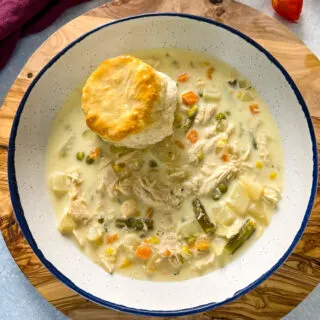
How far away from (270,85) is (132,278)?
6.17ft

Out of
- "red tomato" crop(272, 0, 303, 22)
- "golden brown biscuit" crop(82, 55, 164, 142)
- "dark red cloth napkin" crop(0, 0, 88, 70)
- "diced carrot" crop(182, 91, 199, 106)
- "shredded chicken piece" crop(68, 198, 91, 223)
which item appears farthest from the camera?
"dark red cloth napkin" crop(0, 0, 88, 70)

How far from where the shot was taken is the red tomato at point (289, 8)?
4.60m

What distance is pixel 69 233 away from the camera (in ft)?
14.3

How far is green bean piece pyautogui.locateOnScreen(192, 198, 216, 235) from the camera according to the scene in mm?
4168

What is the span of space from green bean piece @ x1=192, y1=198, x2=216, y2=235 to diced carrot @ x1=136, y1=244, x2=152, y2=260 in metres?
0.45

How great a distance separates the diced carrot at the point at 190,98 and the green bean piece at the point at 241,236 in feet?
3.41

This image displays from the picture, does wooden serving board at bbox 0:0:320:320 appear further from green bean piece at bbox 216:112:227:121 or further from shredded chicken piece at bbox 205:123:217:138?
shredded chicken piece at bbox 205:123:217:138

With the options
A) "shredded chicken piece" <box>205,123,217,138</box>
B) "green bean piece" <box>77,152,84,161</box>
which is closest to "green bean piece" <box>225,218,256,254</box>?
"shredded chicken piece" <box>205,123,217,138</box>

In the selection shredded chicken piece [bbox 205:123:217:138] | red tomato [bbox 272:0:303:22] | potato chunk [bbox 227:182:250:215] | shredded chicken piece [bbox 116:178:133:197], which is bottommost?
shredded chicken piece [bbox 116:178:133:197]

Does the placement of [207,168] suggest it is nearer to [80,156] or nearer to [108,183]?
[108,183]

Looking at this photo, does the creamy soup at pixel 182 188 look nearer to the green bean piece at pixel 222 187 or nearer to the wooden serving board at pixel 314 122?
the green bean piece at pixel 222 187

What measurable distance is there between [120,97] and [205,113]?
708 millimetres

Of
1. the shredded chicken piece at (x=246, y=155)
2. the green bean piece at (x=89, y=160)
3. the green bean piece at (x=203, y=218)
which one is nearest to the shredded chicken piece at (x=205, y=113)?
the shredded chicken piece at (x=246, y=155)

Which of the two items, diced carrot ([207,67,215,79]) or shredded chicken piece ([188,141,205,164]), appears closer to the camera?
shredded chicken piece ([188,141,205,164])
